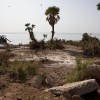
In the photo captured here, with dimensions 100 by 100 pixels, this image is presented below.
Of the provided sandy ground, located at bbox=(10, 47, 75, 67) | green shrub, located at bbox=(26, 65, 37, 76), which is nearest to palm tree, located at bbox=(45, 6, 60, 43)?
sandy ground, located at bbox=(10, 47, 75, 67)

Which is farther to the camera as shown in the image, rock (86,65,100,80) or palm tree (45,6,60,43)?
palm tree (45,6,60,43)

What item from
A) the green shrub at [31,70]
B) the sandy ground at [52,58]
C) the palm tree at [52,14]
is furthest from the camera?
the palm tree at [52,14]

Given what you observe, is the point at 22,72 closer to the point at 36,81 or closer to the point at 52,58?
the point at 36,81

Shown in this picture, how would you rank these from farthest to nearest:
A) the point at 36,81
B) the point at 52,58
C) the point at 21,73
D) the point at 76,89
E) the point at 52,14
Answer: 1. the point at 52,14
2. the point at 52,58
3. the point at 21,73
4. the point at 36,81
5. the point at 76,89

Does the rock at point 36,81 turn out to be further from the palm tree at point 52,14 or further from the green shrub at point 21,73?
the palm tree at point 52,14

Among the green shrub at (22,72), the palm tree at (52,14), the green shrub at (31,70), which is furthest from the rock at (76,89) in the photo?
the palm tree at (52,14)

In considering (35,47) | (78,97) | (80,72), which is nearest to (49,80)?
(80,72)

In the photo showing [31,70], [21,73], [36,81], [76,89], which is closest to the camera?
[76,89]

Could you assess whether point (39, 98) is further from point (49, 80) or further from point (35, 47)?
point (35, 47)

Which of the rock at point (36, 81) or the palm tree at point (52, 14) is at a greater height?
the palm tree at point (52, 14)

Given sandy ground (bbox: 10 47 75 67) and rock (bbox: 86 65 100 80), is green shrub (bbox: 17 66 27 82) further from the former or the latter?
sandy ground (bbox: 10 47 75 67)

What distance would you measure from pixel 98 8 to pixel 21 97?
26.3 m

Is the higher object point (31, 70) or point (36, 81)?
point (31, 70)

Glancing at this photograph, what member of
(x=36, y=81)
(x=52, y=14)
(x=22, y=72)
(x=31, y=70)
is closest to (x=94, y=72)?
(x=36, y=81)
